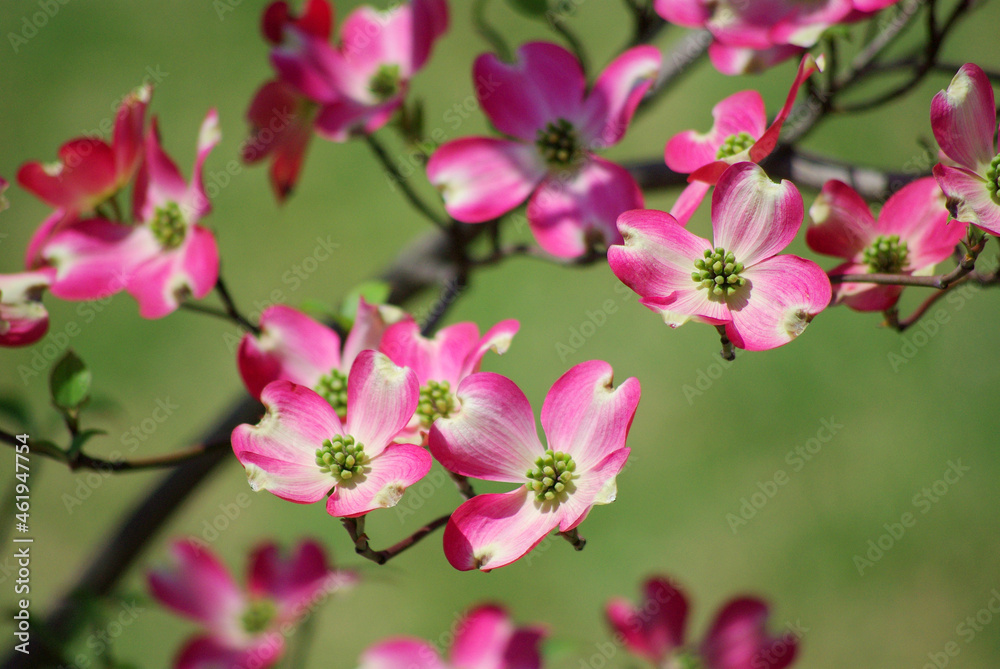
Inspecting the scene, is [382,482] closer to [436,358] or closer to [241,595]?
[436,358]

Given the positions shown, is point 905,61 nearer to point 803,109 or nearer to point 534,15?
point 803,109

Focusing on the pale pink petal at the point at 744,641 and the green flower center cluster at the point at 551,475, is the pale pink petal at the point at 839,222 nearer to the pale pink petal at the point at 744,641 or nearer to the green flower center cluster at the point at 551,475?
the green flower center cluster at the point at 551,475

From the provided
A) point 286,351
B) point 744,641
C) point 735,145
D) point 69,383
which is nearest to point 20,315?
point 69,383

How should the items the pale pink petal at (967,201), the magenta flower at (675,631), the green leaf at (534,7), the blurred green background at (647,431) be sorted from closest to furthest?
1. the pale pink petal at (967,201)
2. the green leaf at (534,7)
3. the magenta flower at (675,631)
4. the blurred green background at (647,431)

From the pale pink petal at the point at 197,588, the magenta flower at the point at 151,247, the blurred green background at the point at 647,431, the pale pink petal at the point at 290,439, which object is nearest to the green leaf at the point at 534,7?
the magenta flower at the point at 151,247

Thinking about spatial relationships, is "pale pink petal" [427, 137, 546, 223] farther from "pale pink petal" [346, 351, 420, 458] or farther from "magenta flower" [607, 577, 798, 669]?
"magenta flower" [607, 577, 798, 669]
